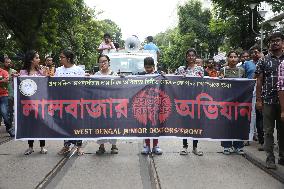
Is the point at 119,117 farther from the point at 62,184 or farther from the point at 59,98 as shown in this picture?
the point at 62,184

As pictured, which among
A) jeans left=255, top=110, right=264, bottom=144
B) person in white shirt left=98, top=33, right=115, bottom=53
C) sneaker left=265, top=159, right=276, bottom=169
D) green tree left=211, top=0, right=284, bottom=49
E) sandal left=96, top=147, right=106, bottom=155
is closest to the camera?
sneaker left=265, top=159, right=276, bottom=169

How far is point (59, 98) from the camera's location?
8.79 meters

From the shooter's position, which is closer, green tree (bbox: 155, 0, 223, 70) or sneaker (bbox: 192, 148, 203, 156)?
sneaker (bbox: 192, 148, 203, 156)

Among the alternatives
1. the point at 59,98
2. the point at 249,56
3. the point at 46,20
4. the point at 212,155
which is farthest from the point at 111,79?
the point at 46,20

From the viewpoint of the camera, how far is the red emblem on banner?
344 inches

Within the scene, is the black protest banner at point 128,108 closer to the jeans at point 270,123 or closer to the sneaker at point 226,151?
the sneaker at point 226,151

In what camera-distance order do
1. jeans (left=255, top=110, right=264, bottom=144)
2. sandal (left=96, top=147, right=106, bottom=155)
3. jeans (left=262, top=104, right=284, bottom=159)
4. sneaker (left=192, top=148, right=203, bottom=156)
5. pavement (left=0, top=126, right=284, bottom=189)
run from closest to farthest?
pavement (left=0, top=126, right=284, bottom=189) < jeans (left=262, top=104, right=284, bottom=159) < sneaker (left=192, top=148, right=203, bottom=156) < sandal (left=96, top=147, right=106, bottom=155) < jeans (left=255, top=110, right=264, bottom=144)

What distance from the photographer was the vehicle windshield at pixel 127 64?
14.4m

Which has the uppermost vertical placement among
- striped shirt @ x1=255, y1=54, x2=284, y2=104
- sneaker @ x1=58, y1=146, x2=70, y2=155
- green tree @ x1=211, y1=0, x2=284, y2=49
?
green tree @ x1=211, y1=0, x2=284, y2=49

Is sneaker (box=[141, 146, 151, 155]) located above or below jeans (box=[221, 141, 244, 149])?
below

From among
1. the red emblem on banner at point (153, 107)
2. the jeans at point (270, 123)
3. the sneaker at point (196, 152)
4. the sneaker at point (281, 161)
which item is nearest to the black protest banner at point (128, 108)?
the red emblem on banner at point (153, 107)

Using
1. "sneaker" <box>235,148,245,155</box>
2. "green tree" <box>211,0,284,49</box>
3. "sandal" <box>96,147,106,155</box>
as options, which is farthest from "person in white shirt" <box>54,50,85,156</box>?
"green tree" <box>211,0,284,49</box>

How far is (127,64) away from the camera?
1452cm

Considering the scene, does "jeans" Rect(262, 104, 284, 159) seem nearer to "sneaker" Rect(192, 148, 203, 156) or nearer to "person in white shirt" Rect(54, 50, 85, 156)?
"sneaker" Rect(192, 148, 203, 156)
